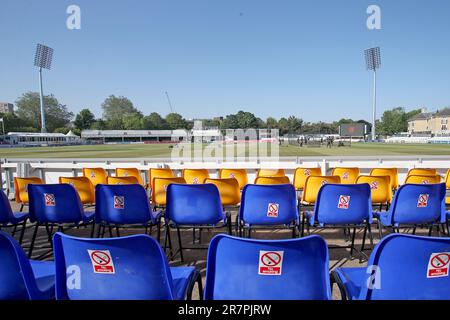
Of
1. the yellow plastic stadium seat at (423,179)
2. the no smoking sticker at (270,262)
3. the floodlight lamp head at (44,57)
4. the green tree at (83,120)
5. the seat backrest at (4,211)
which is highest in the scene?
the floodlight lamp head at (44,57)

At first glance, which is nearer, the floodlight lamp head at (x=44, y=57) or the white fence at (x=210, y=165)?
the white fence at (x=210, y=165)

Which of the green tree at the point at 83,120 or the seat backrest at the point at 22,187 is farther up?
the green tree at the point at 83,120

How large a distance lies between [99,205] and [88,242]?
6.44ft

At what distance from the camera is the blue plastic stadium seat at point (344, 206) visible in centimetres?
312

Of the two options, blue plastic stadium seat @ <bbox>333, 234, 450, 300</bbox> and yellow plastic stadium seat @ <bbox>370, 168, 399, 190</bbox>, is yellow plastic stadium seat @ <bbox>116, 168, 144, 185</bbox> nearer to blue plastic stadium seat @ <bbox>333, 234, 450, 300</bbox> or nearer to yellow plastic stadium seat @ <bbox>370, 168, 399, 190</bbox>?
yellow plastic stadium seat @ <bbox>370, 168, 399, 190</bbox>

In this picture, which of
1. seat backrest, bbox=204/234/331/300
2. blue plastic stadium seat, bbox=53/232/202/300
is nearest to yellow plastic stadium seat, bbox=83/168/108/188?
blue plastic stadium seat, bbox=53/232/202/300

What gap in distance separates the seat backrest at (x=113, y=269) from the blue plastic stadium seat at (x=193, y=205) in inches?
64.2

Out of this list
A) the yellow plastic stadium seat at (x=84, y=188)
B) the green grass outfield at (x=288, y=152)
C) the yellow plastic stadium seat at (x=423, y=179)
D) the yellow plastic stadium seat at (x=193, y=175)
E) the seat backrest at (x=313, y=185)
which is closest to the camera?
the seat backrest at (x=313, y=185)

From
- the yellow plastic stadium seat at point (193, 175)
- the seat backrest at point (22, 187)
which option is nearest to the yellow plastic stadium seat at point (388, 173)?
the yellow plastic stadium seat at point (193, 175)

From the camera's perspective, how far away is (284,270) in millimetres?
1521

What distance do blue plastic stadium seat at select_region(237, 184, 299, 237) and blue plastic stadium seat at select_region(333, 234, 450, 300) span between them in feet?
5.39

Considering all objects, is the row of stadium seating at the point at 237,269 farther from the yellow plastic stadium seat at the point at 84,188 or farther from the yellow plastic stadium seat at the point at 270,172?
the yellow plastic stadium seat at the point at 270,172

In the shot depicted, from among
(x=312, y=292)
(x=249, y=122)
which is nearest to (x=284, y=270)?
(x=312, y=292)

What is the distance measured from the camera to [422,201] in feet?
10.3
